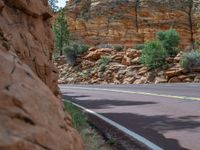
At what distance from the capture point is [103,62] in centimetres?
4781

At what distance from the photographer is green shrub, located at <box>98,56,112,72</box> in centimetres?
4681

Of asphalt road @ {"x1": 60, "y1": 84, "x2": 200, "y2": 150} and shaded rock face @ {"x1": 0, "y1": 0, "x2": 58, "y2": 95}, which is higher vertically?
shaded rock face @ {"x1": 0, "y1": 0, "x2": 58, "y2": 95}

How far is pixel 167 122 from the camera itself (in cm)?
1124

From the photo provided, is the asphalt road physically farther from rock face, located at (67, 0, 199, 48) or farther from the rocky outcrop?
rock face, located at (67, 0, 199, 48)

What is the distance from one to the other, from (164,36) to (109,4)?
31.4 metres

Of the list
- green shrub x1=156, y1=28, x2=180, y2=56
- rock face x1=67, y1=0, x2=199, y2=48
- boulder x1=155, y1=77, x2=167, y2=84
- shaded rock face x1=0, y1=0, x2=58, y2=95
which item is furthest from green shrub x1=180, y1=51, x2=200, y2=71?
rock face x1=67, y1=0, x2=199, y2=48

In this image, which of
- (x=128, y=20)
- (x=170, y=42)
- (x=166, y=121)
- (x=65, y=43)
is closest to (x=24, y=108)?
(x=166, y=121)

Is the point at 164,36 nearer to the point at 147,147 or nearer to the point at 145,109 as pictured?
the point at 145,109

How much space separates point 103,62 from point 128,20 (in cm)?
2842

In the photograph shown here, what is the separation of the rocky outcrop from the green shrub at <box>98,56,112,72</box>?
0.67ft

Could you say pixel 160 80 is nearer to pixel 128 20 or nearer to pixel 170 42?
pixel 170 42

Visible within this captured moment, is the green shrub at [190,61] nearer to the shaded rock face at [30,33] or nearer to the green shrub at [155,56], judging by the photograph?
the green shrub at [155,56]

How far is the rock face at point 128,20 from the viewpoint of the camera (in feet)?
239

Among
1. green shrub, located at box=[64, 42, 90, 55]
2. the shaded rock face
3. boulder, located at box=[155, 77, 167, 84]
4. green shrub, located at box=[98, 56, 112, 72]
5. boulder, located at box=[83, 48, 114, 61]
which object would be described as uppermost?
the shaded rock face
